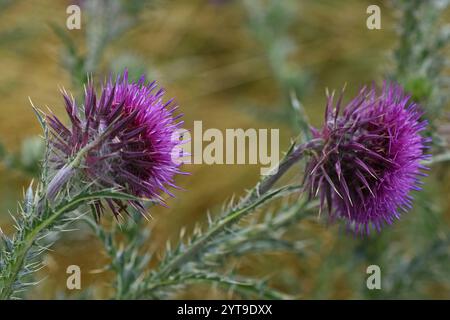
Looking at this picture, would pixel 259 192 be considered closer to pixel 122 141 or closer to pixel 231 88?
pixel 122 141

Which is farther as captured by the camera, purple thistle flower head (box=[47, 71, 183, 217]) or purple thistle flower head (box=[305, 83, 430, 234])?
purple thistle flower head (box=[305, 83, 430, 234])

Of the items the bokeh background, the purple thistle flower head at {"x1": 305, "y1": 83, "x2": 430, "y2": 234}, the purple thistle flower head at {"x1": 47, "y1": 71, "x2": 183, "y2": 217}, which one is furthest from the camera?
the bokeh background

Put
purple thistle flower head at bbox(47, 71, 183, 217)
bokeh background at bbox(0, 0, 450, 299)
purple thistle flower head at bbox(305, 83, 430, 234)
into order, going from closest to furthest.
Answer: purple thistle flower head at bbox(47, 71, 183, 217)
purple thistle flower head at bbox(305, 83, 430, 234)
bokeh background at bbox(0, 0, 450, 299)

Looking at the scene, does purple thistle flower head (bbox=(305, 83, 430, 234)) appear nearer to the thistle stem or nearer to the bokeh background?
the thistle stem

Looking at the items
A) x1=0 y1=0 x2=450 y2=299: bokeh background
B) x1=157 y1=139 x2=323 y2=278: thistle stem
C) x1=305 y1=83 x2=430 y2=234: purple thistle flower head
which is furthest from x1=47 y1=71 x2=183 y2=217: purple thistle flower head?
x1=0 y1=0 x2=450 y2=299: bokeh background

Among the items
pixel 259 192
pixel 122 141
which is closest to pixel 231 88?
pixel 259 192

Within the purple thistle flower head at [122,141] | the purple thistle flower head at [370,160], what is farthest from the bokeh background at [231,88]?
the purple thistle flower head at [122,141]

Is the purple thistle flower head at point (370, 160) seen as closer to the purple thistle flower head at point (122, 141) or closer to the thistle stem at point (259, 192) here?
the thistle stem at point (259, 192)
